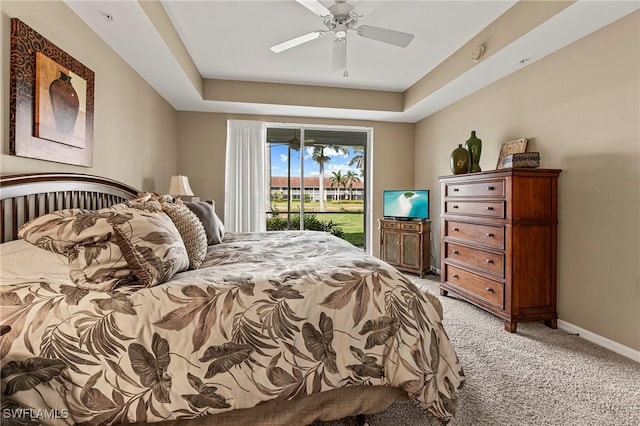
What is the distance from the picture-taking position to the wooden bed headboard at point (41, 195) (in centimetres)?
150

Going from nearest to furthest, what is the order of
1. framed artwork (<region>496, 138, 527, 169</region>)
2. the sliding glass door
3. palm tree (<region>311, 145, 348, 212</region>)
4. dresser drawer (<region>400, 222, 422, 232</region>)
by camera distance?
framed artwork (<region>496, 138, 527, 169</region>), dresser drawer (<region>400, 222, 422, 232</region>), the sliding glass door, palm tree (<region>311, 145, 348, 212</region>)

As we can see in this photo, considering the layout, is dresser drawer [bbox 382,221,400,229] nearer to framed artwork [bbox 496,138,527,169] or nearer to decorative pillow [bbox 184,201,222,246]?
framed artwork [bbox 496,138,527,169]

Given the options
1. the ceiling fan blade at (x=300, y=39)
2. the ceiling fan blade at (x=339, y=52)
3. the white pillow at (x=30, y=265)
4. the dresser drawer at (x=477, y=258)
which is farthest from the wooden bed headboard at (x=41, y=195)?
the dresser drawer at (x=477, y=258)

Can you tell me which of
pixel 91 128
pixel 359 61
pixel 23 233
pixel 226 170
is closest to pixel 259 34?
pixel 359 61

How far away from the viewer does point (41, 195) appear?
1725 mm

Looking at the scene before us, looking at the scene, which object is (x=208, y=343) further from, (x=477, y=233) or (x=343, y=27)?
(x=477, y=233)

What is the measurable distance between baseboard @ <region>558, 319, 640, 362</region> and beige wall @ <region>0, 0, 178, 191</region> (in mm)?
3946

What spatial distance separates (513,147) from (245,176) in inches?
138

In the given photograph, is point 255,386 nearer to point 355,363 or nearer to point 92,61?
point 355,363

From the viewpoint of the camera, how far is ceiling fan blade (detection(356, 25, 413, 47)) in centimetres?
243

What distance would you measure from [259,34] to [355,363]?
3039 millimetres

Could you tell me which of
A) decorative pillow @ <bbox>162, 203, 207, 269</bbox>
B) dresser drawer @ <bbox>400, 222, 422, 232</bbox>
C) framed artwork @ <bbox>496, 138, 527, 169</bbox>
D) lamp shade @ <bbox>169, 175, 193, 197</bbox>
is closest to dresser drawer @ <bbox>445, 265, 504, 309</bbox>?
dresser drawer @ <bbox>400, 222, 422, 232</bbox>

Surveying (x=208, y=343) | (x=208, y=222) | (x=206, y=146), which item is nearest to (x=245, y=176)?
(x=206, y=146)

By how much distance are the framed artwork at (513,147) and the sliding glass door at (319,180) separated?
7.82 ft
